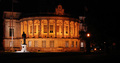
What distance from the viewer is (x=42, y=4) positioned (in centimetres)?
7644

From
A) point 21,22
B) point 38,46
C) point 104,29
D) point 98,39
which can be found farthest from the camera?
point 21,22

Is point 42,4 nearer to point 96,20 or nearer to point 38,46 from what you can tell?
point 38,46

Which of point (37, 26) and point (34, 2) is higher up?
point (34, 2)

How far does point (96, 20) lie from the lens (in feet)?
151

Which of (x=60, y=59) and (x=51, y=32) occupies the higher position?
(x=51, y=32)

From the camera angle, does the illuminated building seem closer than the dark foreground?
No

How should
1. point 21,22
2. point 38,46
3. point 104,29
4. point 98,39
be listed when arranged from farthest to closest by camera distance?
point 21,22, point 38,46, point 98,39, point 104,29

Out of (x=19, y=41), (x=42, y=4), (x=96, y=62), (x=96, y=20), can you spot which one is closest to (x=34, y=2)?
(x=42, y=4)

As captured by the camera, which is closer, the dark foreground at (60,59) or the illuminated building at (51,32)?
the dark foreground at (60,59)

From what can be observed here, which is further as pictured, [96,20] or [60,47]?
[60,47]

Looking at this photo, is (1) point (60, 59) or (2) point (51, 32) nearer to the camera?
(1) point (60, 59)

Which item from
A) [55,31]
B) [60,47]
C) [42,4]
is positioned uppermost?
[42,4]

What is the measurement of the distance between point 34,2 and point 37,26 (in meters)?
12.0

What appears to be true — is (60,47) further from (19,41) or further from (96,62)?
(96,62)
